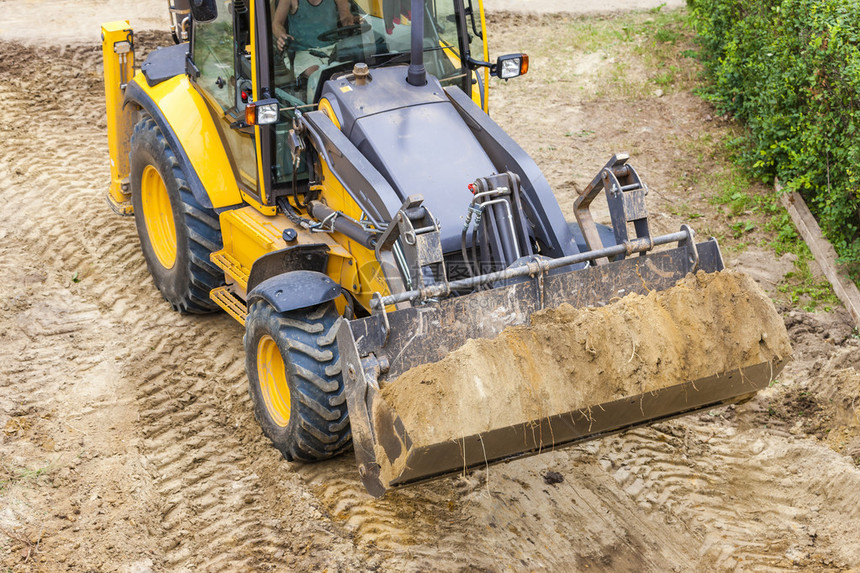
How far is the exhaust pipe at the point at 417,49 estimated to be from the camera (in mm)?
5031

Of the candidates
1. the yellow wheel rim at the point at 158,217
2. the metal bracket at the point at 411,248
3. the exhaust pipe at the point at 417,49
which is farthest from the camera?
the yellow wheel rim at the point at 158,217

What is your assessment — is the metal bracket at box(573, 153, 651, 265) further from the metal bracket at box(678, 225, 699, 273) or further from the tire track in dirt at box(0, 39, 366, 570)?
the tire track in dirt at box(0, 39, 366, 570)

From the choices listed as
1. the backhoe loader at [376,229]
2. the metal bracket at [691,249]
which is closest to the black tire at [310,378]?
the backhoe loader at [376,229]

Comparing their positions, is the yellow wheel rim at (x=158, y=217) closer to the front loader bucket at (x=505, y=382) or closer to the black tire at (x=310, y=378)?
the black tire at (x=310, y=378)

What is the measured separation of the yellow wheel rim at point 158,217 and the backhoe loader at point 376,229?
0.44 meters

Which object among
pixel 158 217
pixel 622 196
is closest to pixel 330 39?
pixel 622 196

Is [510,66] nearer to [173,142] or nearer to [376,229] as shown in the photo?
[376,229]

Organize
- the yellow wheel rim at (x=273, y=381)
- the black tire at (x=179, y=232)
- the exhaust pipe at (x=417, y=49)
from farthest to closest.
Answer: the black tire at (x=179, y=232) → the yellow wheel rim at (x=273, y=381) → the exhaust pipe at (x=417, y=49)

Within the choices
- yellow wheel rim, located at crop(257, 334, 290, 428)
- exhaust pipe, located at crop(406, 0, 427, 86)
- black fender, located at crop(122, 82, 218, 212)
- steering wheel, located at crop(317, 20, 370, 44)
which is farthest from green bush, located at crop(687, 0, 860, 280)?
black fender, located at crop(122, 82, 218, 212)

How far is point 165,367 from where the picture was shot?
6113mm

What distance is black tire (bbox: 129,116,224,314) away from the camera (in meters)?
6.05

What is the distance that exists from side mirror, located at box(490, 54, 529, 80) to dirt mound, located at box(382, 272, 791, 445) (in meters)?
2.04

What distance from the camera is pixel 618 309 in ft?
13.6

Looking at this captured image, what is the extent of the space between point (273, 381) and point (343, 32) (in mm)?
2170
